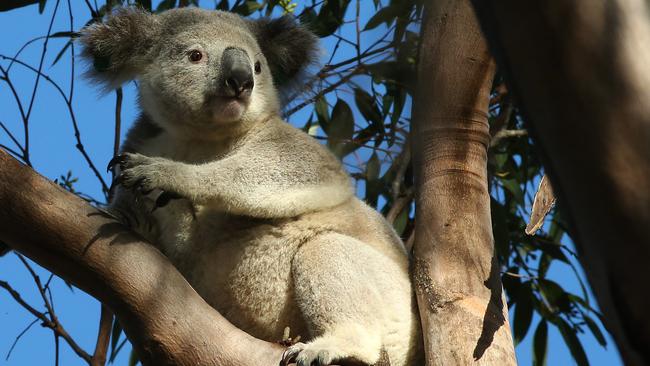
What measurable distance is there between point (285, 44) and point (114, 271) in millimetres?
1477

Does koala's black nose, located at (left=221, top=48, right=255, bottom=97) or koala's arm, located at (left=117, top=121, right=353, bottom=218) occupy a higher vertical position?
koala's black nose, located at (left=221, top=48, right=255, bottom=97)

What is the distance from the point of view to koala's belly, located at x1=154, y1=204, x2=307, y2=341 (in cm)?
245

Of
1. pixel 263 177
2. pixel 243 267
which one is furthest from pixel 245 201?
pixel 243 267

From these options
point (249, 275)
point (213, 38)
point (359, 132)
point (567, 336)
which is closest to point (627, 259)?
point (249, 275)

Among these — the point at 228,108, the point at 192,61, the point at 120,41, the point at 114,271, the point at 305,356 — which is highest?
the point at 120,41

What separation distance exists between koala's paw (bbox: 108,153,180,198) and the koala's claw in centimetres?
59

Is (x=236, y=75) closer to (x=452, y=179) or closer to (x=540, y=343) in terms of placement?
(x=452, y=179)

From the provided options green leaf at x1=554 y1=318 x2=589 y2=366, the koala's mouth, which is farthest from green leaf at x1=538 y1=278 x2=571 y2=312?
the koala's mouth

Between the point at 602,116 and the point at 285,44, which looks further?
the point at 285,44

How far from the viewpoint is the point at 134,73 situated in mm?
2951

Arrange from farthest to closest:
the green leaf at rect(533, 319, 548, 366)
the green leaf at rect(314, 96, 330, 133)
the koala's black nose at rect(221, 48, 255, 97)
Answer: the green leaf at rect(533, 319, 548, 366) → the green leaf at rect(314, 96, 330, 133) → the koala's black nose at rect(221, 48, 255, 97)

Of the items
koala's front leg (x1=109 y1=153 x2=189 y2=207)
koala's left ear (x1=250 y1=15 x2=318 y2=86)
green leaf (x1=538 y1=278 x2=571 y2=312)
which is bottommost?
koala's front leg (x1=109 y1=153 x2=189 y2=207)

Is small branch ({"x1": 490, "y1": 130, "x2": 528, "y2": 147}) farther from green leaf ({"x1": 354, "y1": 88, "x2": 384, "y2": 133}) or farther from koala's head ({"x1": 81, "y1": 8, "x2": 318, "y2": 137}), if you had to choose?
koala's head ({"x1": 81, "y1": 8, "x2": 318, "y2": 137})

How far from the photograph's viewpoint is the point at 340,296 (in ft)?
7.50
